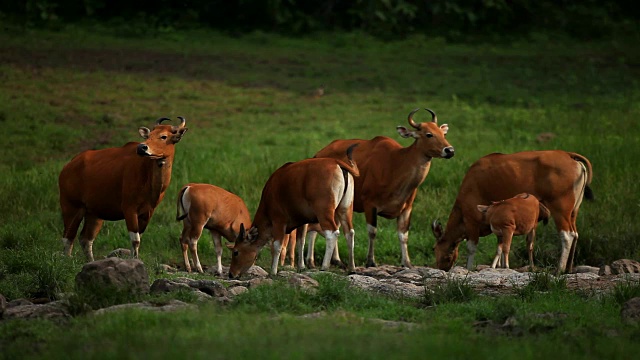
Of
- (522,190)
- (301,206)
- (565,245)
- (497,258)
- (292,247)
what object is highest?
(522,190)

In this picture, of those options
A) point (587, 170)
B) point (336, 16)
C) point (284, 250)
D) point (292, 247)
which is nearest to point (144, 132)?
point (284, 250)

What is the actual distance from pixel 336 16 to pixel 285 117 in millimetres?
8027

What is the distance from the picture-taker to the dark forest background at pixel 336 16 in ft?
101

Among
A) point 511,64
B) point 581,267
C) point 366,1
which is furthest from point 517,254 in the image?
point 366,1

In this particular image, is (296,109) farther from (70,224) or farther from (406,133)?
(70,224)

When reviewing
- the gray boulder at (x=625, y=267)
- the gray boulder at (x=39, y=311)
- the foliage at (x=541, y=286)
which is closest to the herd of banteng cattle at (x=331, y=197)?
the gray boulder at (x=625, y=267)

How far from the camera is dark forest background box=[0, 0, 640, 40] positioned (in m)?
30.9

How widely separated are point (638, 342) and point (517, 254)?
277 inches

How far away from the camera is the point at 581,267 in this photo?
1500 cm

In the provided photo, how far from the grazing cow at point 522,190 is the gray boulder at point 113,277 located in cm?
540

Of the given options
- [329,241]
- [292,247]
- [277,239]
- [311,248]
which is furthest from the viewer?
[292,247]

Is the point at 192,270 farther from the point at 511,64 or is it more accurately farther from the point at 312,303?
the point at 511,64

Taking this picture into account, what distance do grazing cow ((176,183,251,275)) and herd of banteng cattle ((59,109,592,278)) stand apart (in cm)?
1

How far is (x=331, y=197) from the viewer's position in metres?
13.8
